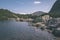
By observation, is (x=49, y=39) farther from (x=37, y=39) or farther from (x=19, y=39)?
(x=19, y=39)

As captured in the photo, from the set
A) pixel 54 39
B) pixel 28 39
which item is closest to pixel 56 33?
pixel 54 39

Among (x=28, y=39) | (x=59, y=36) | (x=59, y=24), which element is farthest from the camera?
(x=59, y=24)

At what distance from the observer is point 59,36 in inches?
2403

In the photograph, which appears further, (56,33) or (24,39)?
(56,33)

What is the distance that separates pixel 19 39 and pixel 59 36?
54.2 feet

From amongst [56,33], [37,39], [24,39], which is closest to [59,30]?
[56,33]

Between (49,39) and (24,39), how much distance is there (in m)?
8.97

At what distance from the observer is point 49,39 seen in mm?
55312

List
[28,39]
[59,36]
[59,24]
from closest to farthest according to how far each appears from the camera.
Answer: [28,39] < [59,36] < [59,24]

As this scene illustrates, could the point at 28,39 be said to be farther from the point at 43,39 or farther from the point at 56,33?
the point at 56,33

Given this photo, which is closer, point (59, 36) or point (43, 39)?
point (43, 39)

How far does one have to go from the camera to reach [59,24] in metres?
74.8

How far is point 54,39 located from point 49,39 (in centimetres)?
180

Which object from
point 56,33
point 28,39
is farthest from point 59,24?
point 28,39
